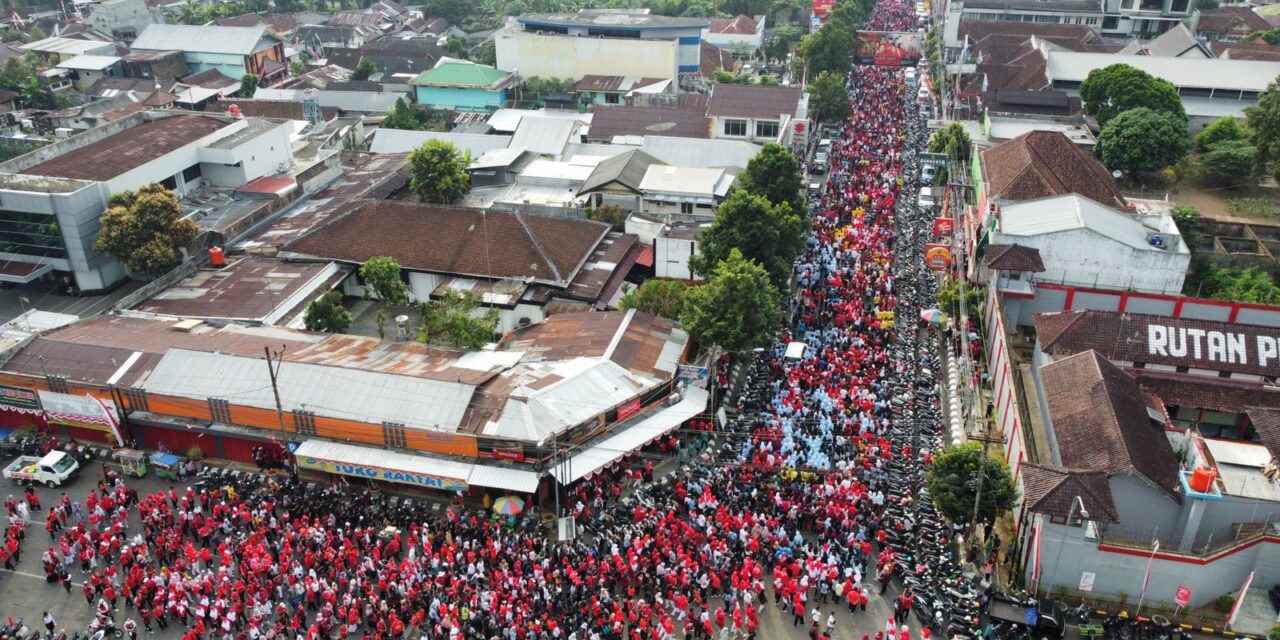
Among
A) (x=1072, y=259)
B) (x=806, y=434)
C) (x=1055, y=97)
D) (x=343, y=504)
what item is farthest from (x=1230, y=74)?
(x=343, y=504)

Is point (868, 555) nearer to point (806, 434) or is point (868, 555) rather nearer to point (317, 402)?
point (806, 434)

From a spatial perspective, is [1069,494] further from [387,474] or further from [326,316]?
[326,316]

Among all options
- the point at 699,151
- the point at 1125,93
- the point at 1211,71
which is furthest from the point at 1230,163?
the point at 699,151

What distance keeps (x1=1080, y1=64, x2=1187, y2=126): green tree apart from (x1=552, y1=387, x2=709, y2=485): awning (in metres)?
40.1

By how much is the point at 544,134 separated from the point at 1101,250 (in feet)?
120

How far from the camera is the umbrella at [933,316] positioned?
1740 inches

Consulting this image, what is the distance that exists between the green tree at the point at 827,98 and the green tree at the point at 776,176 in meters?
26.8

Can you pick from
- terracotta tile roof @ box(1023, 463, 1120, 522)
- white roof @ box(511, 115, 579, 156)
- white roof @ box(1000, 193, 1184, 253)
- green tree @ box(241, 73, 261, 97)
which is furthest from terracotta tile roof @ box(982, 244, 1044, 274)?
green tree @ box(241, 73, 261, 97)

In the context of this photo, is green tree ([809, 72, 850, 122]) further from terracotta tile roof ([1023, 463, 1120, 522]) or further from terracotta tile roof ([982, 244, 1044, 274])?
terracotta tile roof ([1023, 463, 1120, 522])

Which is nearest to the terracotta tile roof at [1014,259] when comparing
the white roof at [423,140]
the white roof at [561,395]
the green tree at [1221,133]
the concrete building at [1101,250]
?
the concrete building at [1101,250]

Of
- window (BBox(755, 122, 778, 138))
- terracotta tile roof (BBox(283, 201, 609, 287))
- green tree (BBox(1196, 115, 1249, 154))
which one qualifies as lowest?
terracotta tile roof (BBox(283, 201, 609, 287))

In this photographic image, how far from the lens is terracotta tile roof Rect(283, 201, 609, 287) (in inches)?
1759

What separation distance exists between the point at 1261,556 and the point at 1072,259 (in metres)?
19.1

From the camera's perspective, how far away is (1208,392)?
3441 cm
